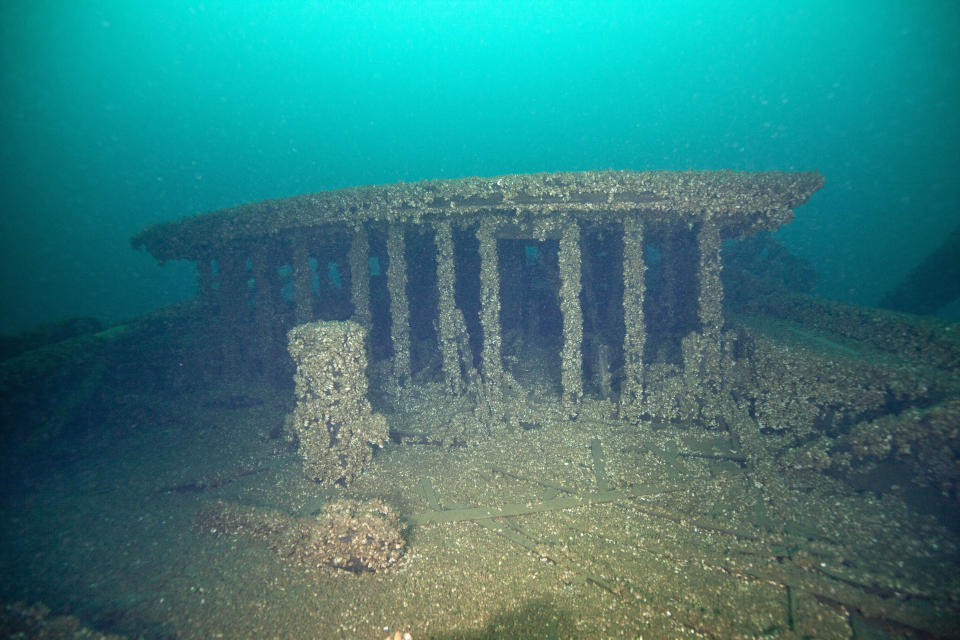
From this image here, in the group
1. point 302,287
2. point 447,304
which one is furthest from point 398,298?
point 302,287

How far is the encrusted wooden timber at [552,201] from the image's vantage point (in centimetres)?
709

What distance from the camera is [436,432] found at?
25.6 feet

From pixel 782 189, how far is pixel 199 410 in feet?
42.8

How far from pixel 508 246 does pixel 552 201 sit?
12.7ft

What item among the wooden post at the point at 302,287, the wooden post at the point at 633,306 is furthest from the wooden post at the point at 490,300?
the wooden post at the point at 302,287

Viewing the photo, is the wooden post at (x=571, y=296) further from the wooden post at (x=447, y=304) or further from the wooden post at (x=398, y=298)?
the wooden post at (x=398, y=298)

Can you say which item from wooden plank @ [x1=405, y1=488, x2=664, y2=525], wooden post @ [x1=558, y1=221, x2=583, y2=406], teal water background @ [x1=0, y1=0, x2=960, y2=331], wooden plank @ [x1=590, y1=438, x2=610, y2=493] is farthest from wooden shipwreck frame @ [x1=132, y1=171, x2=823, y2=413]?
teal water background @ [x1=0, y1=0, x2=960, y2=331]

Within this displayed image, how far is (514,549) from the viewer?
15.8ft

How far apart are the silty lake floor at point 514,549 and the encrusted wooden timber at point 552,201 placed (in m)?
4.33

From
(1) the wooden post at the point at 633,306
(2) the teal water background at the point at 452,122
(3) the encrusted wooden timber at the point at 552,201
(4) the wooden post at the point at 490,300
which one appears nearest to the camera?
(3) the encrusted wooden timber at the point at 552,201

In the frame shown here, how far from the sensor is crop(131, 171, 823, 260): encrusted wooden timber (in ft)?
23.3

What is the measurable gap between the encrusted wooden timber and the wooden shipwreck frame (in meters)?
0.02

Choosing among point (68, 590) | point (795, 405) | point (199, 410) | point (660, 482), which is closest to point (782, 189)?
point (795, 405)

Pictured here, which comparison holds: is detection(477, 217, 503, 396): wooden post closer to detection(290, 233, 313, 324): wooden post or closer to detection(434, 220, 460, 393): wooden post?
detection(434, 220, 460, 393): wooden post
